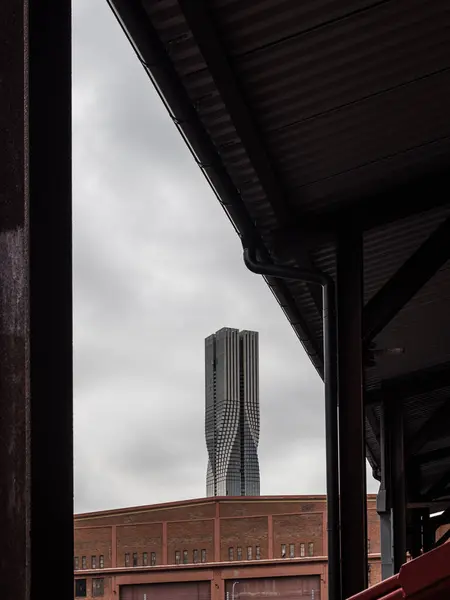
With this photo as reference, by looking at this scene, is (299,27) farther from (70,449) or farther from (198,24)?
(70,449)

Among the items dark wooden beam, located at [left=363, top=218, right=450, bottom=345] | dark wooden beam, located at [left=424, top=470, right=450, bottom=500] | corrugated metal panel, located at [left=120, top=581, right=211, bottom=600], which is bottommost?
corrugated metal panel, located at [left=120, top=581, right=211, bottom=600]

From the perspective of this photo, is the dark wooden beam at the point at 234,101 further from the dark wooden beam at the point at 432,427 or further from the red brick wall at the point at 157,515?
the red brick wall at the point at 157,515

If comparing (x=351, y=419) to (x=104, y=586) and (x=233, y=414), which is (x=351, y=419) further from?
(x=233, y=414)

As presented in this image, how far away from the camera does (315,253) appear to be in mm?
8344

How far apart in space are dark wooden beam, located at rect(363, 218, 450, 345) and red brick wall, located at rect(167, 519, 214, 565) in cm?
3965

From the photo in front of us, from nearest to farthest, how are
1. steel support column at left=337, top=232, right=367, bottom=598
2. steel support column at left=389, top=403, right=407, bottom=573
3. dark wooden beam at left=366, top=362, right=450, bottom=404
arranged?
steel support column at left=337, top=232, right=367, bottom=598 → dark wooden beam at left=366, top=362, right=450, bottom=404 → steel support column at left=389, top=403, right=407, bottom=573

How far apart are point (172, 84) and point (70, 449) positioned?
120 inches

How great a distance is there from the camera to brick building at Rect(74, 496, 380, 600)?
43000 millimetres

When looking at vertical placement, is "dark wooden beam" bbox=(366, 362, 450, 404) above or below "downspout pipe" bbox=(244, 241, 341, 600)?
above

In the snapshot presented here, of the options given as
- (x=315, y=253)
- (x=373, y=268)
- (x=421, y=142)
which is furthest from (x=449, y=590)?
(x=373, y=268)

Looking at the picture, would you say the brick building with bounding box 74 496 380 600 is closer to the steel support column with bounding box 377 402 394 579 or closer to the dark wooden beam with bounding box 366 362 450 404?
the steel support column with bounding box 377 402 394 579

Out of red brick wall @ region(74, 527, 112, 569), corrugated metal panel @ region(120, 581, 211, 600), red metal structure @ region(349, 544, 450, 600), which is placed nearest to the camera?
red metal structure @ region(349, 544, 450, 600)

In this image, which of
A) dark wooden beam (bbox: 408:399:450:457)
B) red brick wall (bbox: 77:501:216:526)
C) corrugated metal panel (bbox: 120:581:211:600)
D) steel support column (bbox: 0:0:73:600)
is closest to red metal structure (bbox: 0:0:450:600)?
steel support column (bbox: 0:0:73:600)

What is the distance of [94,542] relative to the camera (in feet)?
163
